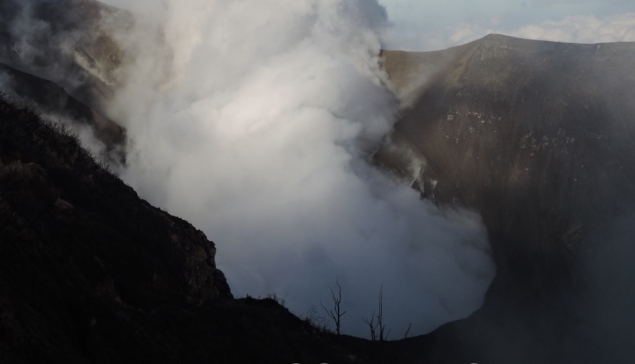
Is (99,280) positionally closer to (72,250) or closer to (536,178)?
(72,250)

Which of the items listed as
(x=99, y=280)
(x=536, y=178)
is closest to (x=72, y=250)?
(x=99, y=280)

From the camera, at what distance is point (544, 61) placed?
221ft

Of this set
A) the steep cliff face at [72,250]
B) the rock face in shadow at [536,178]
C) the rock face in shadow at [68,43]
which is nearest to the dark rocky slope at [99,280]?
the steep cliff face at [72,250]

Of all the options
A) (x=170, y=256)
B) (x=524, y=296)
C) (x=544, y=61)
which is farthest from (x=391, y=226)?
(x=170, y=256)

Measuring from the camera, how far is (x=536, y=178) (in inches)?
2475

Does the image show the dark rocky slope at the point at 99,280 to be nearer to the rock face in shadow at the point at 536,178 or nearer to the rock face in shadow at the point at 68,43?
the rock face in shadow at the point at 536,178

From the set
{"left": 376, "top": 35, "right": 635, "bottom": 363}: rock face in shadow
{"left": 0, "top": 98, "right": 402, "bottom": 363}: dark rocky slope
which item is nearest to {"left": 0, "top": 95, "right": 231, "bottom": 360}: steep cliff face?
{"left": 0, "top": 98, "right": 402, "bottom": 363}: dark rocky slope

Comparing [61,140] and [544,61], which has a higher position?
[544,61]

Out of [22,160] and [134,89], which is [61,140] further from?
[134,89]

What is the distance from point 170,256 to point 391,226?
5099 cm

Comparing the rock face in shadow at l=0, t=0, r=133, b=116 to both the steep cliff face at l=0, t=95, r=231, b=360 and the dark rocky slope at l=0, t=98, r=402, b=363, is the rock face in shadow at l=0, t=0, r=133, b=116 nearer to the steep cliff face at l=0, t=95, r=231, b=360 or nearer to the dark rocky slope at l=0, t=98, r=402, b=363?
the steep cliff face at l=0, t=95, r=231, b=360

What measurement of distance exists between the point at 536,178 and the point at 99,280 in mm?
58834

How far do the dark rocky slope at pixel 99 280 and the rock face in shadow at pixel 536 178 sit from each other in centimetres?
3462

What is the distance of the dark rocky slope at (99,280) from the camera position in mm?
8508
